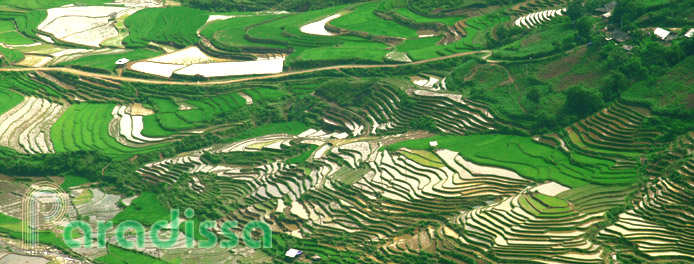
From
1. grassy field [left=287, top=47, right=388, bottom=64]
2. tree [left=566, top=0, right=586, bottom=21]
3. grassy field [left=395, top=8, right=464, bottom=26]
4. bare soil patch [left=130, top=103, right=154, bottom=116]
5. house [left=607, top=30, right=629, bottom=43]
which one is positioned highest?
tree [left=566, top=0, right=586, bottom=21]

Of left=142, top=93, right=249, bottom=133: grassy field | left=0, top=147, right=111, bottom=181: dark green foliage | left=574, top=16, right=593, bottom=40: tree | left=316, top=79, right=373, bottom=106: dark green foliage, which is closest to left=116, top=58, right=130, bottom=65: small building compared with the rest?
left=142, top=93, right=249, bottom=133: grassy field

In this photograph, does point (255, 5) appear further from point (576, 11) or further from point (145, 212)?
point (145, 212)

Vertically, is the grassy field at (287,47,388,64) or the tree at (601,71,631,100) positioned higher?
the tree at (601,71,631,100)

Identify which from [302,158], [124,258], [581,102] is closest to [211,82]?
[302,158]

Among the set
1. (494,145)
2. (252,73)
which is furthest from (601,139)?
(252,73)

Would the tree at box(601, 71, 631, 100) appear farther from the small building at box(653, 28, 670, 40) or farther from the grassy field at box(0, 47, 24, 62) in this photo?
the grassy field at box(0, 47, 24, 62)

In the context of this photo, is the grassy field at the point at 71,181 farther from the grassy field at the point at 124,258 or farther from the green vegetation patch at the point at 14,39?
the green vegetation patch at the point at 14,39

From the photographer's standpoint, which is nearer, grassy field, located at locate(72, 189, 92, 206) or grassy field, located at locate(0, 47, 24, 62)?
grassy field, located at locate(72, 189, 92, 206)
